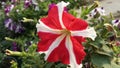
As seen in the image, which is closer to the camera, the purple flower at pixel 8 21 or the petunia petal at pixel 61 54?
the petunia petal at pixel 61 54

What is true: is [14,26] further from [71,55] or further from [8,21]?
[71,55]

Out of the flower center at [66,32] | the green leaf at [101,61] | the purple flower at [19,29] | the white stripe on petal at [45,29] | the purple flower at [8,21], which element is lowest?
the green leaf at [101,61]

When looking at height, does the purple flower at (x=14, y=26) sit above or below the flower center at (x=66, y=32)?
above

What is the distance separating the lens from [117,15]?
4609 millimetres

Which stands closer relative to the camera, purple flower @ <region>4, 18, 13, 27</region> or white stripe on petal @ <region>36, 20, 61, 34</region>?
white stripe on petal @ <region>36, 20, 61, 34</region>

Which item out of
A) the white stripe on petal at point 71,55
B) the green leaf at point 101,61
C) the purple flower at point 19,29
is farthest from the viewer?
the purple flower at point 19,29

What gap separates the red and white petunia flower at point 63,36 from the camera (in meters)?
1.49

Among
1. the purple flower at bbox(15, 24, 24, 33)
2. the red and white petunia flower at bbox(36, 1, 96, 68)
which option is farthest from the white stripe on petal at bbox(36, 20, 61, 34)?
the purple flower at bbox(15, 24, 24, 33)

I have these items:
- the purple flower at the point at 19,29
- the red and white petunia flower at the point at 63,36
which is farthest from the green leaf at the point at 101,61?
the purple flower at the point at 19,29

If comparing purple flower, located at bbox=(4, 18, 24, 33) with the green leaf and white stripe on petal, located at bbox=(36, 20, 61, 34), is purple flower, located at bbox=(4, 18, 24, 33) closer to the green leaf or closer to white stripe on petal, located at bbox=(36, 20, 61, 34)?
the green leaf

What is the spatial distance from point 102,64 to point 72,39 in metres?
0.29

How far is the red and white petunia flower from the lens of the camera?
1.49m

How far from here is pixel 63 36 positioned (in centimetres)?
153

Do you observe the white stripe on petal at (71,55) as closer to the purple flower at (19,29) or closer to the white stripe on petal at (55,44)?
the white stripe on petal at (55,44)
